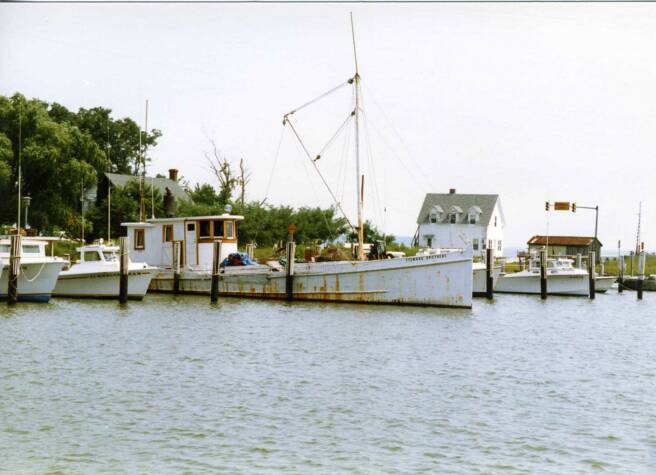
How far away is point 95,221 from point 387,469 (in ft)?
176

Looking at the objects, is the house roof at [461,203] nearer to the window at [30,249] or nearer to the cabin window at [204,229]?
the cabin window at [204,229]

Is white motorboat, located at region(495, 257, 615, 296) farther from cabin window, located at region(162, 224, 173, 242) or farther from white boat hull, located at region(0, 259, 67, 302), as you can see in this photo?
white boat hull, located at region(0, 259, 67, 302)

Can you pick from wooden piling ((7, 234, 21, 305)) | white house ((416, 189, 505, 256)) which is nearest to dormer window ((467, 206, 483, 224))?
white house ((416, 189, 505, 256))

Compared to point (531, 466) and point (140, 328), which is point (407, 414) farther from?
point (140, 328)

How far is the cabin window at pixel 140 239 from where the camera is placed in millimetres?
45156

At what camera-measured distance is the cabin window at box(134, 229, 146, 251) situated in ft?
148

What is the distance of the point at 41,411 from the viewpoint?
16.9 m

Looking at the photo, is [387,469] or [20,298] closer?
[387,469]

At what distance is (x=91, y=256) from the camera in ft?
129

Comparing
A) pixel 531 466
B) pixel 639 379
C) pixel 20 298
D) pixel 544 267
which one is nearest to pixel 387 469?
pixel 531 466

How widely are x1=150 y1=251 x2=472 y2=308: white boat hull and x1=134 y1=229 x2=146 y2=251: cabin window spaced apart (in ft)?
21.3

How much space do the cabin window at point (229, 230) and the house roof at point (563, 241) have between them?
47.3 metres

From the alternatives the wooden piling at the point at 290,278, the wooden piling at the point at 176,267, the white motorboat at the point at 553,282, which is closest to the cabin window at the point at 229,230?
the wooden piling at the point at 176,267

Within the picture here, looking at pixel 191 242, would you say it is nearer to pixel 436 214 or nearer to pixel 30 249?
pixel 30 249
